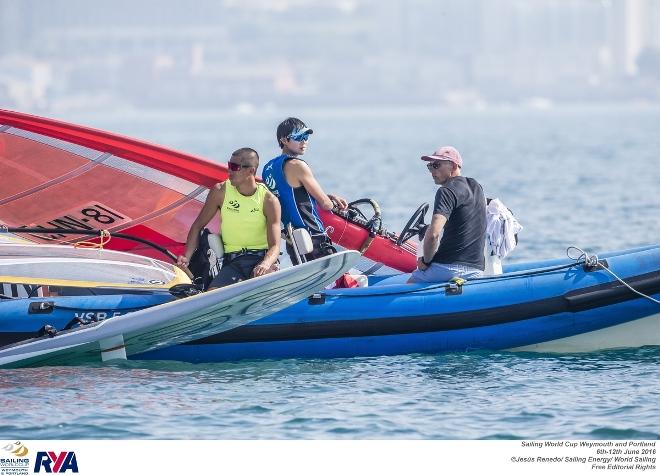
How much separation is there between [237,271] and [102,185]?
2.95 meters

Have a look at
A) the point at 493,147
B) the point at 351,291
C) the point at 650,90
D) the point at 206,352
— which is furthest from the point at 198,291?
the point at 650,90

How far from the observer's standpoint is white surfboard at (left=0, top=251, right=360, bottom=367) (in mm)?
9883

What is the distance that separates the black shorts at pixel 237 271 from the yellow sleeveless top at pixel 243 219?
0.28 feet

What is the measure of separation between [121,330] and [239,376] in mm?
924

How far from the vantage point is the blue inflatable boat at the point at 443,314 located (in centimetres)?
1029

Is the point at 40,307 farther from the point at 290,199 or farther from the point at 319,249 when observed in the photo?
the point at 319,249

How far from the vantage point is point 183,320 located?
10094 millimetres

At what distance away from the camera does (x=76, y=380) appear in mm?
10016

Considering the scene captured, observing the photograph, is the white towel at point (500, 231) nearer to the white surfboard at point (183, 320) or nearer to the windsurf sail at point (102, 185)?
the white surfboard at point (183, 320)

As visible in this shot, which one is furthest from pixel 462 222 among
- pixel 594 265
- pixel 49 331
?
pixel 49 331
